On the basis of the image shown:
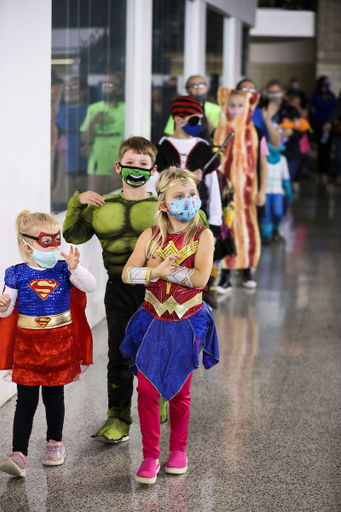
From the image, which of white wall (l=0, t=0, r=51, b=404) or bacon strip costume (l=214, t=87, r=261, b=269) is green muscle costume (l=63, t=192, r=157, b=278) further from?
bacon strip costume (l=214, t=87, r=261, b=269)

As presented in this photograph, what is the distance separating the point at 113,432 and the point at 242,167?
3.37 m

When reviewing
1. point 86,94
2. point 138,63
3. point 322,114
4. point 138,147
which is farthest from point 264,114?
point 322,114

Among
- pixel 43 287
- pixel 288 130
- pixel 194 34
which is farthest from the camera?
pixel 288 130

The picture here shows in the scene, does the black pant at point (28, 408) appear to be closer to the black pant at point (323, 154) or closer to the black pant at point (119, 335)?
the black pant at point (119, 335)

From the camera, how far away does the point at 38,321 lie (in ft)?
9.39

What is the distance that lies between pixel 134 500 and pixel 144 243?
1042 millimetres

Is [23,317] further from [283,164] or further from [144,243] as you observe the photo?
[283,164]

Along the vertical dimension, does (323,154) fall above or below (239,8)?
below

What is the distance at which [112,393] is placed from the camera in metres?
3.29

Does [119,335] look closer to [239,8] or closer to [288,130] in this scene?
[288,130]

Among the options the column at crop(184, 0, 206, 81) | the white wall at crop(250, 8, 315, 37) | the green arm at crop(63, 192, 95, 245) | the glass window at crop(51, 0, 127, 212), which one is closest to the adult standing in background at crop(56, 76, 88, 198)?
the glass window at crop(51, 0, 127, 212)

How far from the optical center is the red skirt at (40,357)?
113 inches

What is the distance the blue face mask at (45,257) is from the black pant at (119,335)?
0.49m

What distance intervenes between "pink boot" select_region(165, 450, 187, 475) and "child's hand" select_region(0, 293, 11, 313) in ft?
3.14
